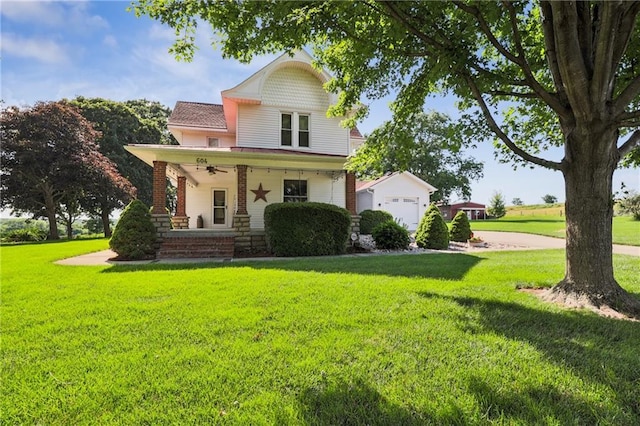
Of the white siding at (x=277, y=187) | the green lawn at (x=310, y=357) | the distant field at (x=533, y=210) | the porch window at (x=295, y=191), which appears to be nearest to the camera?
the green lawn at (x=310, y=357)

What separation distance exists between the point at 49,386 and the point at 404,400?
2769mm

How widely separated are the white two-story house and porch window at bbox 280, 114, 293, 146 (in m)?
0.05

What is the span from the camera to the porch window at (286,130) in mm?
14289

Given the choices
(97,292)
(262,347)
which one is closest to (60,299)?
(97,292)

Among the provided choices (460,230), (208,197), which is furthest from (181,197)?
(460,230)

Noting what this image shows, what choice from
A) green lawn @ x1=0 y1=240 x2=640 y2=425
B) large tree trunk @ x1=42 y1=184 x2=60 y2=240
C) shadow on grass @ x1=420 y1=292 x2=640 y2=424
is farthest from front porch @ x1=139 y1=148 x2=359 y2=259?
large tree trunk @ x1=42 y1=184 x2=60 y2=240

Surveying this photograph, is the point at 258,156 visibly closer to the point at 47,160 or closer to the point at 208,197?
the point at 208,197

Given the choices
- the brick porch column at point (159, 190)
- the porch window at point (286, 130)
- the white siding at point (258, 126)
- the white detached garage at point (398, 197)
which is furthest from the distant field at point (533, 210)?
the brick porch column at point (159, 190)

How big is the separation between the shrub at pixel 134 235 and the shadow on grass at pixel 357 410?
9377 mm

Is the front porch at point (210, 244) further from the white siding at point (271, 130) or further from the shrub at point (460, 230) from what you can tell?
the shrub at point (460, 230)

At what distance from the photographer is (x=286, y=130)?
1430 cm

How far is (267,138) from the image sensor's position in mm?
14016

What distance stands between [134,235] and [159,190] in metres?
1.94

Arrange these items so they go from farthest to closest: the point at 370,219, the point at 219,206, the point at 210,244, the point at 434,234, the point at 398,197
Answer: the point at 398,197 < the point at 370,219 < the point at 219,206 < the point at 434,234 < the point at 210,244
